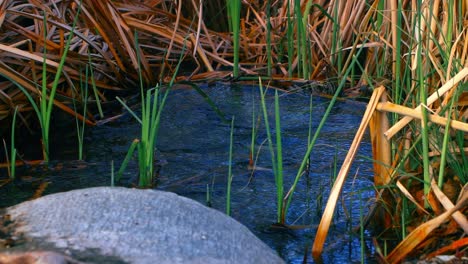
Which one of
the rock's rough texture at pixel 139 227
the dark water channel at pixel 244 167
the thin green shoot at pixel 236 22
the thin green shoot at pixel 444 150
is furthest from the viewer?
the thin green shoot at pixel 236 22

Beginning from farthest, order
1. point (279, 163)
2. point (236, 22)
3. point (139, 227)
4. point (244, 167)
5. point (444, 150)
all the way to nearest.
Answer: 1. point (236, 22)
2. point (244, 167)
3. point (279, 163)
4. point (444, 150)
5. point (139, 227)

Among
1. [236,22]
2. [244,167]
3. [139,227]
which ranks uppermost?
[236,22]

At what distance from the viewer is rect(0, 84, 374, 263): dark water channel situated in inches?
85.0

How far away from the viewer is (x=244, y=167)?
265 cm

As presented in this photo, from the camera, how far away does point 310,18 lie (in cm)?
405

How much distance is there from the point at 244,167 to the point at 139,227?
41.1 inches

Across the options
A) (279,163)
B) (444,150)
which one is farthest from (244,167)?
(444,150)

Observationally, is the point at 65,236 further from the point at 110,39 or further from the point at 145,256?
the point at 110,39

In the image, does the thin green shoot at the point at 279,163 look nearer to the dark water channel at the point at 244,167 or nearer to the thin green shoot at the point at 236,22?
the dark water channel at the point at 244,167

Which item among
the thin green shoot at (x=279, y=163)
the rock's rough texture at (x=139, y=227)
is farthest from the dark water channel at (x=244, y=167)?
the rock's rough texture at (x=139, y=227)

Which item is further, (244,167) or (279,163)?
(244,167)

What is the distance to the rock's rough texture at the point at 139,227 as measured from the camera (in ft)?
5.11

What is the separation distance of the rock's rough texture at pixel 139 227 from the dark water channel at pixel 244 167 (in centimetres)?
36

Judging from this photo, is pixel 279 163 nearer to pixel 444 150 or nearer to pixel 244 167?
pixel 444 150
